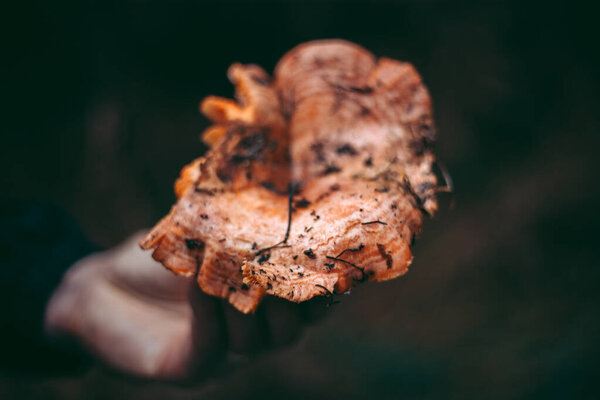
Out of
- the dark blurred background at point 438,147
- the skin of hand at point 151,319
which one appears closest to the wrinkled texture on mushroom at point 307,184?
the skin of hand at point 151,319

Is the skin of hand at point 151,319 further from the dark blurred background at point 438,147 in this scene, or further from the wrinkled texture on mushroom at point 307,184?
the dark blurred background at point 438,147

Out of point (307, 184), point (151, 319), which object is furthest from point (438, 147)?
point (151, 319)

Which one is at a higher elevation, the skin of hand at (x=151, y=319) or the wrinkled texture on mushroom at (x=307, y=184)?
the wrinkled texture on mushroom at (x=307, y=184)

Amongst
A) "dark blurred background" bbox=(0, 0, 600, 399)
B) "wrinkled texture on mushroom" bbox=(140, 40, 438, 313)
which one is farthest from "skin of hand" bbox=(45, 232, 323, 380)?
"dark blurred background" bbox=(0, 0, 600, 399)

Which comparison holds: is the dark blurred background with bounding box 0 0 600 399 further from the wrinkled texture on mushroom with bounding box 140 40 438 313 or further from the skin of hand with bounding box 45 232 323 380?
the wrinkled texture on mushroom with bounding box 140 40 438 313

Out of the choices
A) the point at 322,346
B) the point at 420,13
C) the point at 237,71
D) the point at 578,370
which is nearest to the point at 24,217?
the point at 237,71

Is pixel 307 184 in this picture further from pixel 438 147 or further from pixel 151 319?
pixel 438 147
